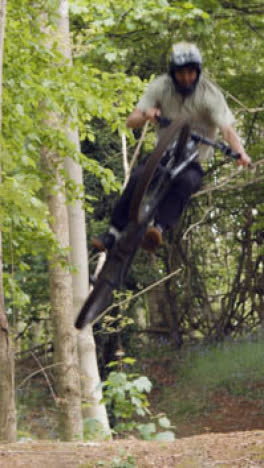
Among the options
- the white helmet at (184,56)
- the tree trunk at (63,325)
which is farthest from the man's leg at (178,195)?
the tree trunk at (63,325)

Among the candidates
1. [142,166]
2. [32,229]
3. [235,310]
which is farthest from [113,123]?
[235,310]

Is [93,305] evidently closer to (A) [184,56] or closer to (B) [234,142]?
(B) [234,142]

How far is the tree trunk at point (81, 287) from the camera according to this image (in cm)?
998

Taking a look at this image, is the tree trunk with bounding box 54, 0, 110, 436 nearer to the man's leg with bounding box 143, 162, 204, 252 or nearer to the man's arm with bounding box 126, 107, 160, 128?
the man's leg with bounding box 143, 162, 204, 252

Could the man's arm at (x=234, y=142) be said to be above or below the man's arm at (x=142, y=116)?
below

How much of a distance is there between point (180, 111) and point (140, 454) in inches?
121

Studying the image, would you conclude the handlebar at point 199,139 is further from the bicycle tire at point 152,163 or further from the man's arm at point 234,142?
the bicycle tire at point 152,163

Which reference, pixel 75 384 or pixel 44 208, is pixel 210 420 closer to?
pixel 75 384

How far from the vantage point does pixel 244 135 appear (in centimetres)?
1455

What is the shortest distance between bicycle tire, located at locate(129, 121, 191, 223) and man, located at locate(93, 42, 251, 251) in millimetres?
121

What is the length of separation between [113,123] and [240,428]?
23.4 feet

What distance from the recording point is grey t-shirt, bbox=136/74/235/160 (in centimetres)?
518

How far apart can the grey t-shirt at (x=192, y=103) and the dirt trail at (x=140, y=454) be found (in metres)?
2.86

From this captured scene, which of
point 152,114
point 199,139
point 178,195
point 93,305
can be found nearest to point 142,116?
point 152,114
